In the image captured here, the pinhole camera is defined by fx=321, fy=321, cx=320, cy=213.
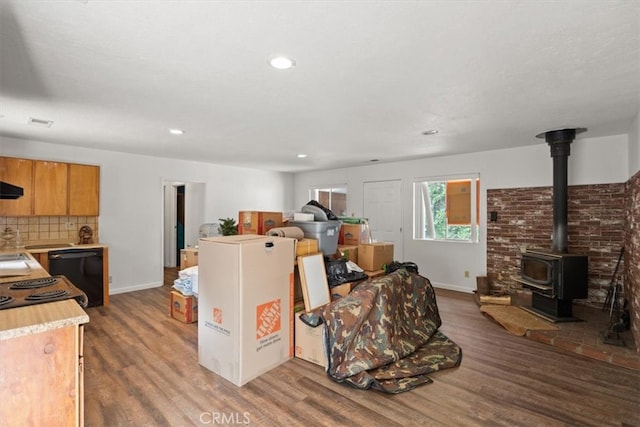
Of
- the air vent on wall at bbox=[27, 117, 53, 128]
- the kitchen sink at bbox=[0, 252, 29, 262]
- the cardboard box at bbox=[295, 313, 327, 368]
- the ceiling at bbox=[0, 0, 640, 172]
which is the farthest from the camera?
the air vent on wall at bbox=[27, 117, 53, 128]

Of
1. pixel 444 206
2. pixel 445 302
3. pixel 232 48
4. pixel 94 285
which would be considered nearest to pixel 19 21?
pixel 232 48

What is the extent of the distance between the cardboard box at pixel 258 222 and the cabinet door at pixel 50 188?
293cm

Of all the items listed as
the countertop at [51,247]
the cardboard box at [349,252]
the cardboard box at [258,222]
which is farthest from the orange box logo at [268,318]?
the countertop at [51,247]

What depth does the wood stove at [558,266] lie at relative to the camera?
3607 mm

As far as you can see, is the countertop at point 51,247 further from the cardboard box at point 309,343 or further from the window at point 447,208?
the window at point 447,208

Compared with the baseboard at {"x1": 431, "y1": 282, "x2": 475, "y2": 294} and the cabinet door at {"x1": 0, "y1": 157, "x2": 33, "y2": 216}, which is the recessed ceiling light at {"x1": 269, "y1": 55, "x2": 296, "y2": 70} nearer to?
the cabinet door at {"x1": 0, "y1": 157, "x2": 33, "y2": 216}

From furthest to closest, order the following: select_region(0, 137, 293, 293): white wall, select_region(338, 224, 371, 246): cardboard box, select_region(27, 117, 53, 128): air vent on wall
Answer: select_region(0, 137, 293, 293): white wall → select_region(338, 224, 371, 246): cardboard box → select_region(27, 117, 53, 128): air vent on wall

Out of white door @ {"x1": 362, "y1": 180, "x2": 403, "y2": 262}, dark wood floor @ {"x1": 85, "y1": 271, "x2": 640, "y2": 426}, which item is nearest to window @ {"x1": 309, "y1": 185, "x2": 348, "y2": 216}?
white door @ {"x1": 362, "y1": 180, "x2": 403, "y2": 262}

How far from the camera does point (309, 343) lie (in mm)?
2803

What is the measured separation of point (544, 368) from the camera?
272cm

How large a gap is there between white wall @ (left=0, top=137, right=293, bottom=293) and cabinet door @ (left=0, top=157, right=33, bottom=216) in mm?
275

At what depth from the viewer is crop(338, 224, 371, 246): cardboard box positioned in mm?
3844

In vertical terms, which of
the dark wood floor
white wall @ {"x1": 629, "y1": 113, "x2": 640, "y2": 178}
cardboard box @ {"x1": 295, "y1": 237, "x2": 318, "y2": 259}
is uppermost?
white wall @ {"x1": 629, "y1": 113, "x2": 640, "y2": 178}

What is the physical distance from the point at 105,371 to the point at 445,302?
415 centimetres
